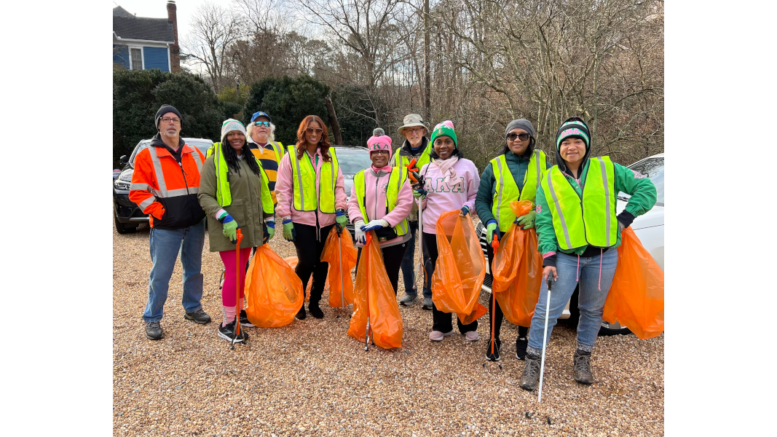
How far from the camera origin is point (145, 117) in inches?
550

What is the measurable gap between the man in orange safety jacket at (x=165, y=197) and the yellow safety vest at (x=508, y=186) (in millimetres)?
2356

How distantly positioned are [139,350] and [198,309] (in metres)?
0.67

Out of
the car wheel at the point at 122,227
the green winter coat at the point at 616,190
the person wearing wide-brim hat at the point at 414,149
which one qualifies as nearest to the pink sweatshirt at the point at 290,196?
the person wearing wide-brim hat at the point at 414,149

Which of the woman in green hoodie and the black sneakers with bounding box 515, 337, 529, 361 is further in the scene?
the black sneakers with bounding box 515, 337, 529, 361

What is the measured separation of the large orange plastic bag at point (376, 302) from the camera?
3309mm

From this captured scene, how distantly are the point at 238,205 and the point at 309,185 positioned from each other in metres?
0.59

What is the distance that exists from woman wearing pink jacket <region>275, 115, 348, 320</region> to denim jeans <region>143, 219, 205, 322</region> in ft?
2.51

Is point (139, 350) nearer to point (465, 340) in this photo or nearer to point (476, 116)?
point (465, 340)

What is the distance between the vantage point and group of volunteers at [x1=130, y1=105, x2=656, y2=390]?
2650 millimetres

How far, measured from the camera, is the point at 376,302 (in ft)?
11.1

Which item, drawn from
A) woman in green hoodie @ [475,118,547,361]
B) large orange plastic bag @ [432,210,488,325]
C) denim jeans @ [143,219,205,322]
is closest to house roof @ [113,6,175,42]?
denim jeans @ [143,219,205,322]

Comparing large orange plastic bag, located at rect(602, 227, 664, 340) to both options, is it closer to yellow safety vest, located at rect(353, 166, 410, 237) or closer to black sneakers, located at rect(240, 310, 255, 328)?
yellow safety vest, located at rect(353, 166, 410, 237)

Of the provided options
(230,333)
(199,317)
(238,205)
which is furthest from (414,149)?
(199,317)

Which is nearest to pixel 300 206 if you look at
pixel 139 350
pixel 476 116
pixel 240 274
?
pixel 240 274
